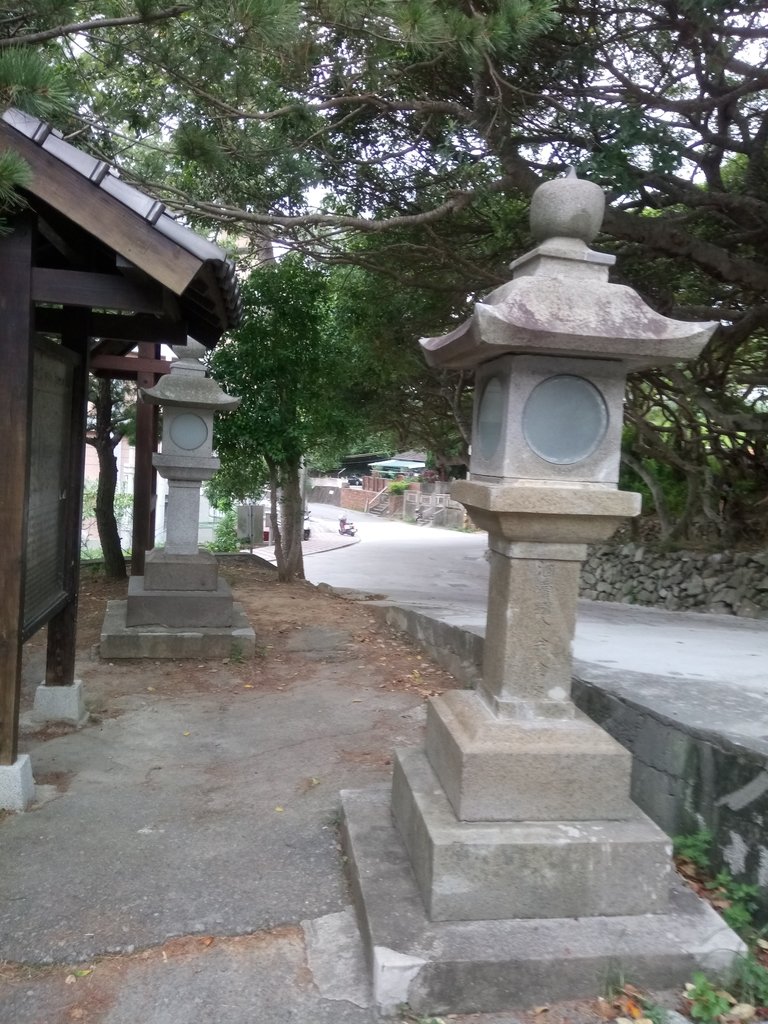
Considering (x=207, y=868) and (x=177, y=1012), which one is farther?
(x=207, y=868)

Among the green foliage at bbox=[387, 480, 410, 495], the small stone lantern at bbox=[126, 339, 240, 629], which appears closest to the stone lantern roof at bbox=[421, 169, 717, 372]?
the small stone lantern at bbox=[126, 339, 240, 629]

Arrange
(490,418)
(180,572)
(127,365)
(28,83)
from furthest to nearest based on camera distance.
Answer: (127,365) < (180,572) < (490,418) < (28,83)

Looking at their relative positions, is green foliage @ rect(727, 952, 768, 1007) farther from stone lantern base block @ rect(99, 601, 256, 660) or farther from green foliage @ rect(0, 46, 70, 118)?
stone lantern base block @ rect(99, 601, 256, 660)

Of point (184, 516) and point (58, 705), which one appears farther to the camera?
point (184, 516)

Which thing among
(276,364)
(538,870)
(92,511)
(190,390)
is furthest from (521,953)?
(92,511)

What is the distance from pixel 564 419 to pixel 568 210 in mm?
844

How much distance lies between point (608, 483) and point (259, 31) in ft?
9.73

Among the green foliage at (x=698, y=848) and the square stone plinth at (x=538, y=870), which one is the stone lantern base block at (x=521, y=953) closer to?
the square stone plinth at (x=538, y=870)

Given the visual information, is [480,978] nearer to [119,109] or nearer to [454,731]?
[454,731]

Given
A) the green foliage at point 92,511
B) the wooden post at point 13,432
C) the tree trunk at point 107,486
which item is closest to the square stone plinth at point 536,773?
the wooden post at point 13,432

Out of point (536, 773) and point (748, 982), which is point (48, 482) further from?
point (748, 982)

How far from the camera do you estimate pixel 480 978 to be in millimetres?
2537

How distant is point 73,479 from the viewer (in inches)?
191

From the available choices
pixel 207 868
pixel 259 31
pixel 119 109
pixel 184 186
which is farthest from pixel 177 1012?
pixel 184 186
